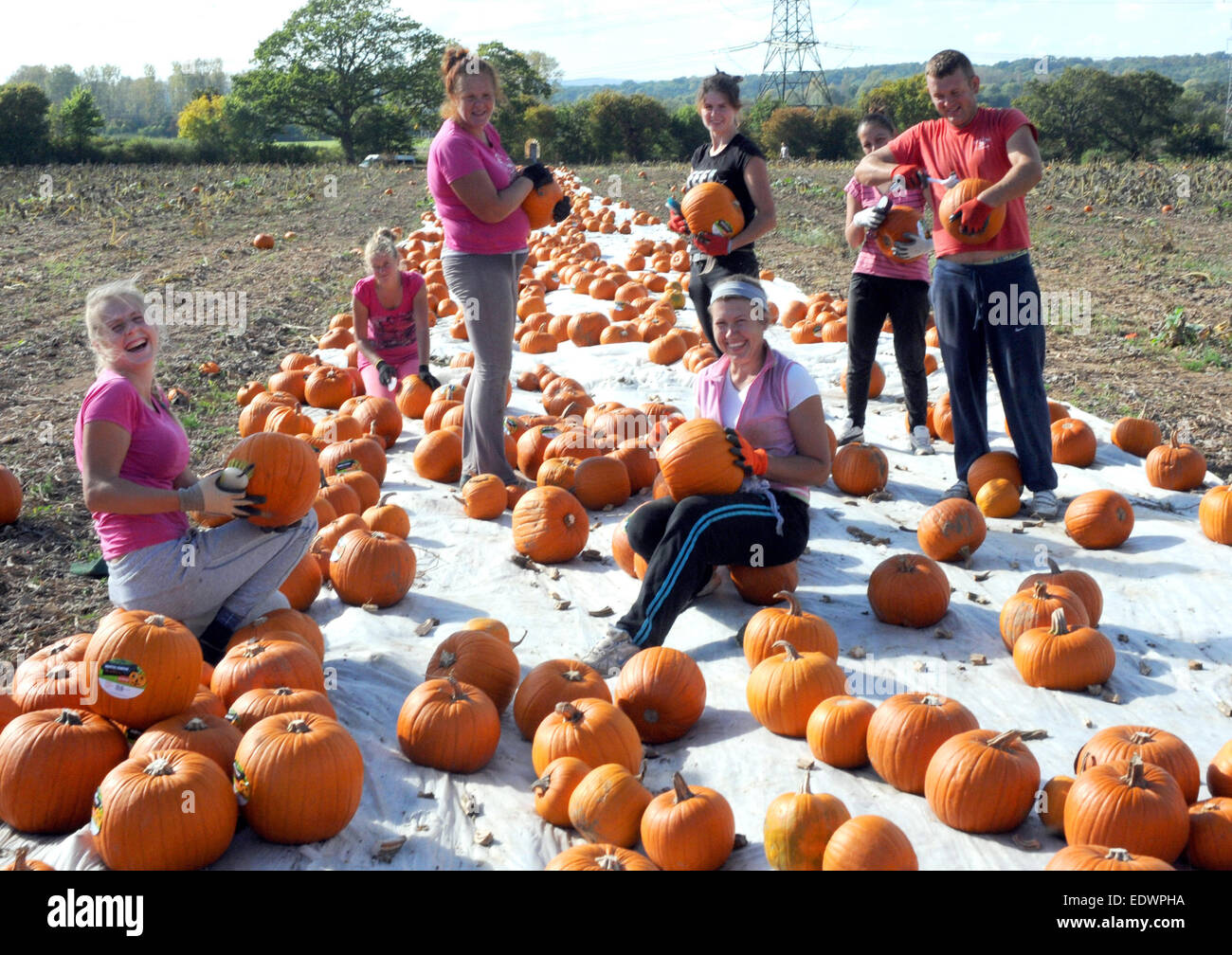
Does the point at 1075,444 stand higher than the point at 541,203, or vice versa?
the point at 541,203

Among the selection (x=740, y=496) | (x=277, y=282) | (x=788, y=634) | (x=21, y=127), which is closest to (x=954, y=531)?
(x=740, y=496)

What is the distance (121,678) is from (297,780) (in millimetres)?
638

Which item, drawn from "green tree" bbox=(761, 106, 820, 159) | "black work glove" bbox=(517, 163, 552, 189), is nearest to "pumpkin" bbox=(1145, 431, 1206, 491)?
"black work glove" bbox=(517, 163, 552, 189)

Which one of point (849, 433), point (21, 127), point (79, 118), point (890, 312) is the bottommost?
point (849, 433)

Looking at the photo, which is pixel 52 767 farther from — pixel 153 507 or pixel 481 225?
pixel 481 225

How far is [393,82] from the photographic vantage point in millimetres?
66375

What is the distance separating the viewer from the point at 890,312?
635 cm

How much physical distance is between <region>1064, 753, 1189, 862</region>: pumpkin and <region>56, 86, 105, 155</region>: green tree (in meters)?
44.2

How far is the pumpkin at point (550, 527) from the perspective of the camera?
505cm

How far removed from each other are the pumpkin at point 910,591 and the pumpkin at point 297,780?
2308 millimetres

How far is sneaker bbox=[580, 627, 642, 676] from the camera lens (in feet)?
13.1

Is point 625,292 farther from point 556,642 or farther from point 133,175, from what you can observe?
point 133,175

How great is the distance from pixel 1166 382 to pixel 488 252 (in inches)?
217

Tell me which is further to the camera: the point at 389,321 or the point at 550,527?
the point at 389,321
